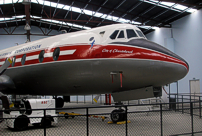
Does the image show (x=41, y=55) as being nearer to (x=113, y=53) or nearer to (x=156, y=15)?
(x=113, y=53)

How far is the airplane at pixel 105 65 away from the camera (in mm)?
8805

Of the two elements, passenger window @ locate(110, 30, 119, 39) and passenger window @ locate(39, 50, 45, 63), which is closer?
passenger window @ locate(110, 30, 119, 39)

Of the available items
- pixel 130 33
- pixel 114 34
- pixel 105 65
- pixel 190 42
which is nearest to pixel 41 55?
pixel 105 65

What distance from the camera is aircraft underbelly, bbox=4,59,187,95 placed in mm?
8742

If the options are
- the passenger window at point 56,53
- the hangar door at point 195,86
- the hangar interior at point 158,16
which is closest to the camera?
the passenger window at point 56,53

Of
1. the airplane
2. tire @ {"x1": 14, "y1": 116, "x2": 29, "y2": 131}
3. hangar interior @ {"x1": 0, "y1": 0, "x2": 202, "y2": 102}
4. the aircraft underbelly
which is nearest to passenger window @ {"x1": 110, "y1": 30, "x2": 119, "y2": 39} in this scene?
the airplane

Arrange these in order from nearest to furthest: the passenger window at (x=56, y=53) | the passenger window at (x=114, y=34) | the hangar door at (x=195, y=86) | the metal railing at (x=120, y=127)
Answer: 1. the metal railing at (x=120, y=127)
2. the passenger window at (x=114, y=34)
3. the passenger window at (x=56, y=53)
4. the hangar door at (x=195, y=86)

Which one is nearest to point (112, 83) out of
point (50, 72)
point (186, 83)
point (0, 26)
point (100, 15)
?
point (50, 72)

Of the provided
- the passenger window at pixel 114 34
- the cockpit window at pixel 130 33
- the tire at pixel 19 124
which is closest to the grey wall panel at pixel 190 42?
the cockpit window at pixel 130 33

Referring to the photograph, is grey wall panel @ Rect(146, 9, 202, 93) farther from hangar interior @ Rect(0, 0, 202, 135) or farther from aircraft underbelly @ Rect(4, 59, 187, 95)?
aircraft underbelly @ Rect(4, 59, 187, 95)

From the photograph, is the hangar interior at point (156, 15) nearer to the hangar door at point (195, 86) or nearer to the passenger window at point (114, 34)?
the hangar door at point (195, 86)

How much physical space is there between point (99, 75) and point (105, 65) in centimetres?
58

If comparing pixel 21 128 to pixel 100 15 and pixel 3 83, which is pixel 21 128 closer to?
pixel 3 83

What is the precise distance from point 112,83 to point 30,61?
497 cm
